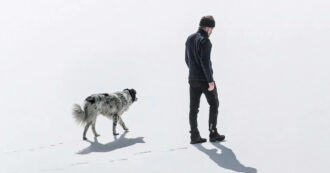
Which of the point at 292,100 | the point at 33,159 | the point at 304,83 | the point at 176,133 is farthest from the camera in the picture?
the point at 304,83

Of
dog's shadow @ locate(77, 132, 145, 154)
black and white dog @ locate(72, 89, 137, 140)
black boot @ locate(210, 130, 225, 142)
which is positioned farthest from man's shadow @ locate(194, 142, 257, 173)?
black and white dog @ locate(72, 89, 137, 140)

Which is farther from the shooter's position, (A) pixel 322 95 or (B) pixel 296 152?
(A) pixel 322 95

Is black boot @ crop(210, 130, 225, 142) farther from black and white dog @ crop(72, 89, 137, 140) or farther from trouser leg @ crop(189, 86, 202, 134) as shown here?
black and white dog @ crop(72, 89, 137, 140)

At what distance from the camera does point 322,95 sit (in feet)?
31.6

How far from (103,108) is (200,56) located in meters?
2.42

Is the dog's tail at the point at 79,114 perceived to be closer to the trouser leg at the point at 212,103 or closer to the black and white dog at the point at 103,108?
the black and white dog at the point at 103,108

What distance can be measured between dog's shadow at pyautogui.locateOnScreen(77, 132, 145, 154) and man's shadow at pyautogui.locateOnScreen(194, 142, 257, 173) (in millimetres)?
1230

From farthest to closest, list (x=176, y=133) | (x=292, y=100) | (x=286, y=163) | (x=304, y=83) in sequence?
(x=304, y=83) < (x=292, y=100) < (x=176, y=133) < (x=286, y=163)

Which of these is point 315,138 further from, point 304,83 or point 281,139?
point 304,83

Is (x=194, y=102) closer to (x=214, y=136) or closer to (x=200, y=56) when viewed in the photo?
(x=214, y=136)

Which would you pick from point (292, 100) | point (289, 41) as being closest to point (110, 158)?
point (292, 100)

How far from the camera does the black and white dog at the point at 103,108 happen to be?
8.65 m

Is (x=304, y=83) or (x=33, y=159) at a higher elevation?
(x=304, y=83)

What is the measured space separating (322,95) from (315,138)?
2.46 m
